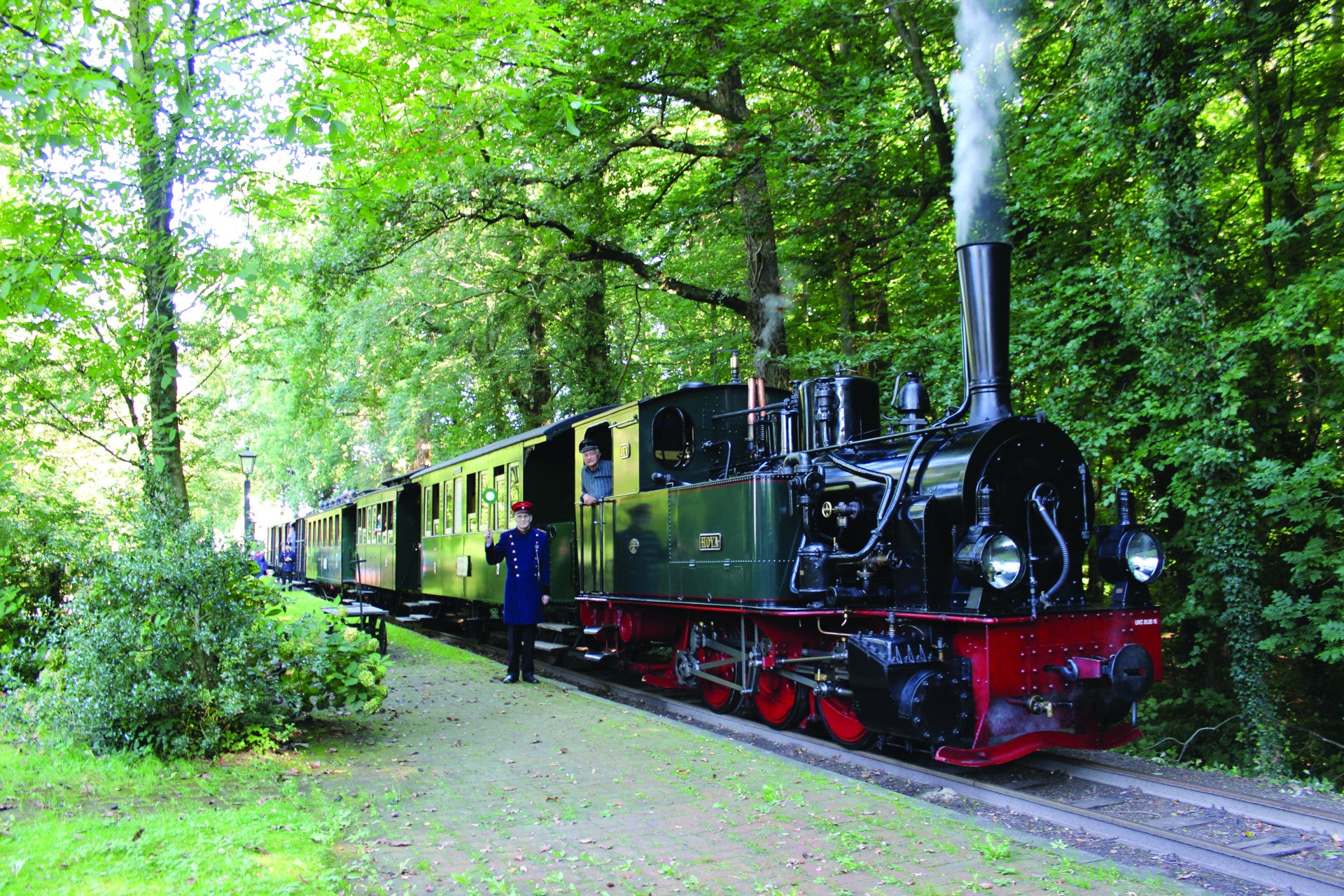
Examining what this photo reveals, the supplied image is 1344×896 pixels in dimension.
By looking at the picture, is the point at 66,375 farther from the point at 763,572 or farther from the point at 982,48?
the point at 982,48

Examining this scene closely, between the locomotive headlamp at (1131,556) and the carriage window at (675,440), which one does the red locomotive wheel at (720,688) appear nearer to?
the carriage window at (675,440)

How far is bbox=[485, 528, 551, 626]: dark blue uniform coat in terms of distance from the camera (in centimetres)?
973

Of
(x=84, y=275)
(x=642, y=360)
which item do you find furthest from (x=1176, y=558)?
(x=642, y=360)

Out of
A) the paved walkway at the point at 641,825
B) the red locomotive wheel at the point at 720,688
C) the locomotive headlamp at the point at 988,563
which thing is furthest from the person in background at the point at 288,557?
the locomotive headlamp at the point at 988,563

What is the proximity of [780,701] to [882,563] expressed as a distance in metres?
2.06

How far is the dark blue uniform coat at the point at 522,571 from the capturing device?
9727 mm

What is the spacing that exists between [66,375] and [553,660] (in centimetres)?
685

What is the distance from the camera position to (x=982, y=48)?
26.0 ft

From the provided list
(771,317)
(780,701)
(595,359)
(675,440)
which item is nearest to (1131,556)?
(780,701)

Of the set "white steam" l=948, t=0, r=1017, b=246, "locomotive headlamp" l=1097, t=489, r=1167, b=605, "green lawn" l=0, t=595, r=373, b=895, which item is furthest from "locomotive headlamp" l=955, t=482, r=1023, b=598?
"green lawn" l=0, t=595, r=373, b=895

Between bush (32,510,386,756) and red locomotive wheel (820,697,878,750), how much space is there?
3.91 meters

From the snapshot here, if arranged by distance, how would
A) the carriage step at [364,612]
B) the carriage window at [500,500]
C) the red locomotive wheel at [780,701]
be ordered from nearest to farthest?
the red locomotive wheel at [780,701] < the carriage step at [364,612] < the carriage window at [500,500]

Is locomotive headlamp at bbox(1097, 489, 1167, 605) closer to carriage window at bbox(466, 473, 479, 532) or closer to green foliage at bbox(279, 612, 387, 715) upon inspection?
green foliage at bbox(279, 612, 387, 715)

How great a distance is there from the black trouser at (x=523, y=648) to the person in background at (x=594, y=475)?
149 centimetres
